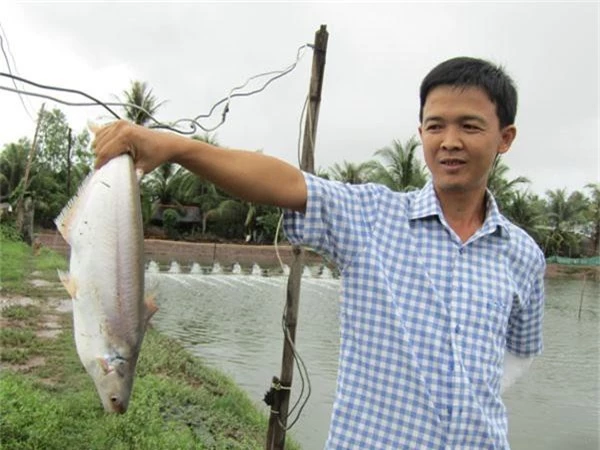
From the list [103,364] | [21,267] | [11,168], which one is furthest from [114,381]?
[11,168]

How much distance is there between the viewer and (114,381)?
1563mm

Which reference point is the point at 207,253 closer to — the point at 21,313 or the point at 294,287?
the point at 21,313

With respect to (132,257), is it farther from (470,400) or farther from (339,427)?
(470,400)

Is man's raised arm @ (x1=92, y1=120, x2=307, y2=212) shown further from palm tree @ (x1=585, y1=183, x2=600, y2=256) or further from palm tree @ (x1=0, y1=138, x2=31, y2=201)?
palm tree @ (x1=585, y1=183, x2=600, y2=256)

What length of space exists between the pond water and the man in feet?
1.61

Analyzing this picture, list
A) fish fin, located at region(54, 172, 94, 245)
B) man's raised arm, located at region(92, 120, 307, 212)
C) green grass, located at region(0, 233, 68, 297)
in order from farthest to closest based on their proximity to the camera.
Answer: green grass, located at region(0, 233, 68, 297)
fish fin, located at region(54, 172, 94, 245)
man's raised arm, located at region(92, 120, 307, 212)

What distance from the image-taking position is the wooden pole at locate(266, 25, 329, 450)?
3949 millimetres

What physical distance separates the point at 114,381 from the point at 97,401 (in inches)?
160

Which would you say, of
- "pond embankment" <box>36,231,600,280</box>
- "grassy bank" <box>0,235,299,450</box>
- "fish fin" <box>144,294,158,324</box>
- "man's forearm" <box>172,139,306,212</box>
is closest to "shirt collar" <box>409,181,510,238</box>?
"man's forearm" <box>172,139,306,212</box>

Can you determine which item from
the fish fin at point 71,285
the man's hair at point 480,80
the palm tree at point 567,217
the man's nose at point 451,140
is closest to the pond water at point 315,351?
the fish fin at point 71,285

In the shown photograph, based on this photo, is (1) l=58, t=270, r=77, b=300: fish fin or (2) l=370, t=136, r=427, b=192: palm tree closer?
(1) l=58, t=270, r=77, b=300: fish fin

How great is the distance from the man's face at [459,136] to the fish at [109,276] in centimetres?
81

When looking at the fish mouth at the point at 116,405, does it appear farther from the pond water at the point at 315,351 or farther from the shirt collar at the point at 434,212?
the shirt collar at the point at 434,212

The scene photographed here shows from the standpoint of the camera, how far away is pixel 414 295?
173 centimetres
